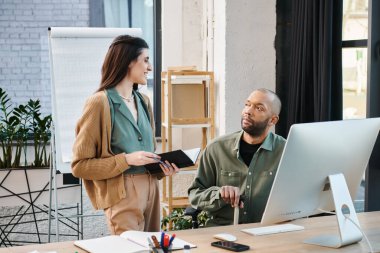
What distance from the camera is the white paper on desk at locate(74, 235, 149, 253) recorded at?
7.41 feet

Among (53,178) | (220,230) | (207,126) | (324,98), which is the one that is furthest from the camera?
(207,126)

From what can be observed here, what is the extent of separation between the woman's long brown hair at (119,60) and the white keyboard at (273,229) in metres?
1.04

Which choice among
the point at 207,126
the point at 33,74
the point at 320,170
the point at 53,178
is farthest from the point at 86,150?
the point at 33,74

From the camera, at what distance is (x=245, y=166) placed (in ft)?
10.2

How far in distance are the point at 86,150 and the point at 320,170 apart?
1171 mm

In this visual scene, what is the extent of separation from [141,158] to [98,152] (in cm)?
26

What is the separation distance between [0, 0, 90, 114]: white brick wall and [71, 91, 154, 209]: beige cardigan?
3.32m

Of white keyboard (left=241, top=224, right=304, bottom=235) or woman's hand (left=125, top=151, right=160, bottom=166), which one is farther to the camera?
woman's hand (left=125, top=151, right=160, bottom=166)

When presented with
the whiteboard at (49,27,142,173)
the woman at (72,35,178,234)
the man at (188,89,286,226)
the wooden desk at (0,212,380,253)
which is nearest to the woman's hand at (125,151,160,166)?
the woman at (72,35,178,234)

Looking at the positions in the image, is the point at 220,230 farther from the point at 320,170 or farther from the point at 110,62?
the point at 110,62

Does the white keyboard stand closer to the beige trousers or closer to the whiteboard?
the beige trousers

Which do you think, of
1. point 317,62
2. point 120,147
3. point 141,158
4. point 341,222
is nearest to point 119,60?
point 120,147

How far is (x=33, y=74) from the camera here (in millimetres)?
6309

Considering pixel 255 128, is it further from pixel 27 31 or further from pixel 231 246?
pixel 27 31
